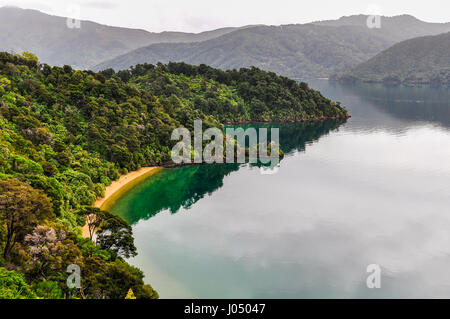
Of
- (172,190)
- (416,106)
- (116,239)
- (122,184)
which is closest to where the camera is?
(116,239)

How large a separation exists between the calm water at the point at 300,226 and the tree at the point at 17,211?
39.3 ft

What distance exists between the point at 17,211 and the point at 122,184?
29952mm

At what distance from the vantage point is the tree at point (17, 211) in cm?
2580

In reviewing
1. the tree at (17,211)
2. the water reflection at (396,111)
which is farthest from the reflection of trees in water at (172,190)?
the water reflection at (396,111)

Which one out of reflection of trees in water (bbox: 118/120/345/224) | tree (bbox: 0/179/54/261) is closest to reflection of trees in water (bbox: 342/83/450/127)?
reflection of trees in water (bbox: 118/120/345/224)

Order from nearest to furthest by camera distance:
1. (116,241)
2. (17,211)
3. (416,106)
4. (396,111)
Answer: (17,211) → (116,241) → (396,111) → (416,106)

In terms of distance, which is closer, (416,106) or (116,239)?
(116,239)

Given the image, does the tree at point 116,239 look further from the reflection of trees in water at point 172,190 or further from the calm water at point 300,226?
the reflection of trees in water at point 172,190

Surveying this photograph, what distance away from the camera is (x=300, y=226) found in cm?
4456

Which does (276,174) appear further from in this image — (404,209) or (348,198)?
(404,209)

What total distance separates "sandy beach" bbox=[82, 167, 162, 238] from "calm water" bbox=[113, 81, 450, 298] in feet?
5.92

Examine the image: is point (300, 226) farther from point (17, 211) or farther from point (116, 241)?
point (17, 211)

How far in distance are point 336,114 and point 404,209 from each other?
8621 cm

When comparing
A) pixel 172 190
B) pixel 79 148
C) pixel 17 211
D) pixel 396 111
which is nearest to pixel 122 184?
pixel 172 190
